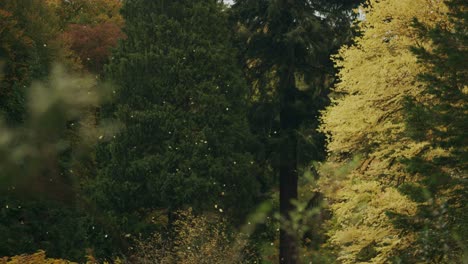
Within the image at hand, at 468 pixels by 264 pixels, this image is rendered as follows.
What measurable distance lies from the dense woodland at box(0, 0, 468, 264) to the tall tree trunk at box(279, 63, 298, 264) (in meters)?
0.05

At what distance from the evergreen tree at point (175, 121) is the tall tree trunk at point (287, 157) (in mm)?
1211

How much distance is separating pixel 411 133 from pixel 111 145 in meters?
9.59

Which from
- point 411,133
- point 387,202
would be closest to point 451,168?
point 411,133

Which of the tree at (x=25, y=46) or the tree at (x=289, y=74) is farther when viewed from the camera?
the tree at (x=25, y=46)

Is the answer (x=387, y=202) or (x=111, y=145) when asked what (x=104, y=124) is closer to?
(x=111, y=145)

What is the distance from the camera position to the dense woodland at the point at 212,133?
16.3 metres

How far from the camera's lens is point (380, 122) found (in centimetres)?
1694

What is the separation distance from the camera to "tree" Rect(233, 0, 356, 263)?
846 inches

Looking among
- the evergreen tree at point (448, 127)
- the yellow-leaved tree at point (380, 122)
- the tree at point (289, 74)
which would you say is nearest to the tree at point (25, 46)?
the tree at point (289, 74)

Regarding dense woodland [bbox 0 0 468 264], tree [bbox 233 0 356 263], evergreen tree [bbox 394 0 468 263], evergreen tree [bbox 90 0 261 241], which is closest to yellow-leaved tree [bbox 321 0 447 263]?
dense woodland [bbox 0 0 468 264]

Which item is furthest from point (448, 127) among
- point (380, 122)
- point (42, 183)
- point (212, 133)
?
point (42, 183)

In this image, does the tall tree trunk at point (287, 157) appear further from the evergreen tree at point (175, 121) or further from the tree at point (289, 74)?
the evergreen tree at point (175, 121)

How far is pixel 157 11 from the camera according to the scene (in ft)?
68.9

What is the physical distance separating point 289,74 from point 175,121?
14.5 ft
